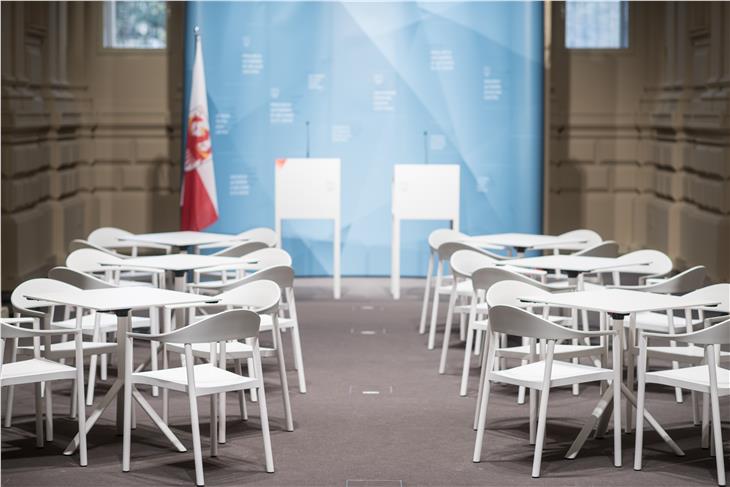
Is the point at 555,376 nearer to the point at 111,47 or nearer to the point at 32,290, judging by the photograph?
the point at 32,290

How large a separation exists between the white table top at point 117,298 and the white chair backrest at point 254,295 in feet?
0.69

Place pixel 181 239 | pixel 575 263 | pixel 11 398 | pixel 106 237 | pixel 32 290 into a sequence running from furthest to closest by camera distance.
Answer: pixel 106 237, pixel 181 239, pixel 575 263, pixel 11 398, pixel 32 290

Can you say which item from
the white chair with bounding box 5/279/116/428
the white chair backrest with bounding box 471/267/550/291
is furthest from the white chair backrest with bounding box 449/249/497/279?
the white chair with bounding box 5/279/116/428

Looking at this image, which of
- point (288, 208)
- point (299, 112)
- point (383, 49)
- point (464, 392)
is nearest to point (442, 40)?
point (383, 49)

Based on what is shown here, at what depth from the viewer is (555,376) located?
5.23 metres

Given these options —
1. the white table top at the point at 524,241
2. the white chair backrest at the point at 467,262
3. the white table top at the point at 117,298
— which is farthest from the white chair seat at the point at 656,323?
the white table top at the point at 117,298

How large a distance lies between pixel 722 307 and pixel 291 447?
2190 mm

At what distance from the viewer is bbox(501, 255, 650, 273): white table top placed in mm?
6994

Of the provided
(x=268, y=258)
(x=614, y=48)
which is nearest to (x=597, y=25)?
(x=614, y=48)

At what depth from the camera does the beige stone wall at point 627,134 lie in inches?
501

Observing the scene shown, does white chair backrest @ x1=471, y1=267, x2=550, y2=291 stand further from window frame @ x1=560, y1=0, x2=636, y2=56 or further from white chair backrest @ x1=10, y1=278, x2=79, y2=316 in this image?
window frame @ x1=560, y1=0, x2=636, y2=56

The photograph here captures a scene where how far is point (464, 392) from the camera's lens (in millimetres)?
6789

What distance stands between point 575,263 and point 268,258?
186 cm

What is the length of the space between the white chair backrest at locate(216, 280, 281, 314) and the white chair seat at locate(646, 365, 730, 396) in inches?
71.6
